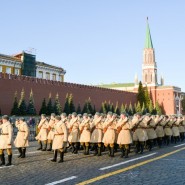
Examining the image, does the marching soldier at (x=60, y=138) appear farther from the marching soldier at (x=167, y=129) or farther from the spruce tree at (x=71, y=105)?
the spruce tree at (x=71, y=105)

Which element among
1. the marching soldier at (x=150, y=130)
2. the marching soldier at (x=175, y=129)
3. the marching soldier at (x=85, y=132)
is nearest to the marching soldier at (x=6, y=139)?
the marching soldier at (x=85, y=132)

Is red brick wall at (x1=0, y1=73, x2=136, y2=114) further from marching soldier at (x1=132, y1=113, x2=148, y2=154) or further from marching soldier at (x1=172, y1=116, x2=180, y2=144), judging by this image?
marching soldier at (x1=132, y1=113, x2=148, y2=154)

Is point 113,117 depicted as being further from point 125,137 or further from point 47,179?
point 47,179

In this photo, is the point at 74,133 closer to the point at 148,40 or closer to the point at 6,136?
the point at 6,136

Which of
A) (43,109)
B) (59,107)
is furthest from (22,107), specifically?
(59,107)

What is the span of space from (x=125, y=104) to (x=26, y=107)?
28223mm

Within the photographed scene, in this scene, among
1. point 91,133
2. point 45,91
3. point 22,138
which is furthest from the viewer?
point 45,91

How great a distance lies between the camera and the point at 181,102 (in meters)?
85.1

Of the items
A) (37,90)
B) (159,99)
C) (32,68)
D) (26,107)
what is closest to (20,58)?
(32,68)

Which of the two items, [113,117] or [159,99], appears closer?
[113,117]

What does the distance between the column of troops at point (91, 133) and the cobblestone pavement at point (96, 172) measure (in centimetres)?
68

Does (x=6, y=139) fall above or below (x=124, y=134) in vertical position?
below

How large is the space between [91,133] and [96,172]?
498cm

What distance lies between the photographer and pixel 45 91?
4197 centimetres
